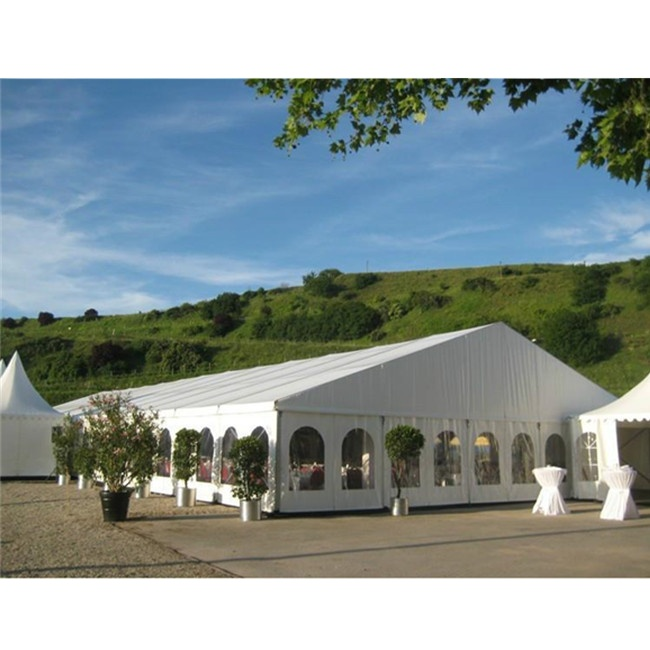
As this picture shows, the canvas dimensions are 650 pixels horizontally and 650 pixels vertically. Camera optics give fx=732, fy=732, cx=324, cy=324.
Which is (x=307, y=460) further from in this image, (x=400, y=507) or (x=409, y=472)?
(x=409, y=472)

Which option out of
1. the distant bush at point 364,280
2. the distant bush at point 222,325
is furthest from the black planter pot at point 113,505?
the distant bush at point 364,280

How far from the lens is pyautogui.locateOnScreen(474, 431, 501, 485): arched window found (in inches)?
523

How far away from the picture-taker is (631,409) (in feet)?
43.8

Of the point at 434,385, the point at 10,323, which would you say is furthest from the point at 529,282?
the point at 10,323

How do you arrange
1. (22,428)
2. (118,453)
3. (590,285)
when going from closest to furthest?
1. (118,453)
2. (22,428)
3. (590,285)


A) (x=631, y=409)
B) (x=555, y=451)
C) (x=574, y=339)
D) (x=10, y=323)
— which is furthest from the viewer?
(x=10, y=323)

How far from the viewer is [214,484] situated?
12617 millimetres

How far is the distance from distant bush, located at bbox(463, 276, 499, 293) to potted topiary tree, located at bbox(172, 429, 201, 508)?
28933 millimetres

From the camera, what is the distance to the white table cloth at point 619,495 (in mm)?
10875

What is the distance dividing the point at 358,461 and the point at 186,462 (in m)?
2.90

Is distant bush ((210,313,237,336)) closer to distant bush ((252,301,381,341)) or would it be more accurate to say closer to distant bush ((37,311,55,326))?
distant bush ((252,301,381,341))

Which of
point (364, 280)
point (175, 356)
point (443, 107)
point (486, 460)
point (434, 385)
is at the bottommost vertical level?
point (486, 460)

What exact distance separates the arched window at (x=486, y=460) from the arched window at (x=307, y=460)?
3.48 metres
